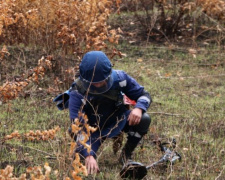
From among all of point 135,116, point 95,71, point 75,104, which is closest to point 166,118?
point 135,116

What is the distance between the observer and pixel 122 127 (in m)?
3.74

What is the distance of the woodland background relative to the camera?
362cm

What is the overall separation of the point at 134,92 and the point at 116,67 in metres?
3.31

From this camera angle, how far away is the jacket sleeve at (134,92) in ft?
12.0

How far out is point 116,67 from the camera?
7035 mm

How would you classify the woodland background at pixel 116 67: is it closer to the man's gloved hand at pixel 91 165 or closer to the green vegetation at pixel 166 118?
the green vegetation at pixel 166 118

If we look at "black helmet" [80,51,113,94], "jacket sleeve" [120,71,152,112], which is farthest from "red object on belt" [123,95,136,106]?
"black helmet" [80,51,113,94]

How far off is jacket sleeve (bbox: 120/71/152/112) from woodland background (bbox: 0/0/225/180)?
35cm

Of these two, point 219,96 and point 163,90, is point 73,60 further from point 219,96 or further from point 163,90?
point 219,96

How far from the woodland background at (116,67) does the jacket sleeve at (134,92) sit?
0.35m

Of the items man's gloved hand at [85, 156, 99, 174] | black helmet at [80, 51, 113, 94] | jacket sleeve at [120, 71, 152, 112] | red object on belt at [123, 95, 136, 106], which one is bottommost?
man's gloved hand at [85, 156, 99, 174]

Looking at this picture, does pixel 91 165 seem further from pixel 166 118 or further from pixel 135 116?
pixel 166 118

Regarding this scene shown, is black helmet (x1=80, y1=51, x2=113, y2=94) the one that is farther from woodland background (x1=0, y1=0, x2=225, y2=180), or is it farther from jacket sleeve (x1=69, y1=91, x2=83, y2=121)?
woodland background (x1=0, y1=0, x2=225, y2=180)

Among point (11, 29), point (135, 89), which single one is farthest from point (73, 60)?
point (135, 89)
